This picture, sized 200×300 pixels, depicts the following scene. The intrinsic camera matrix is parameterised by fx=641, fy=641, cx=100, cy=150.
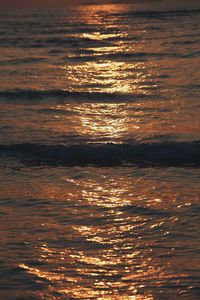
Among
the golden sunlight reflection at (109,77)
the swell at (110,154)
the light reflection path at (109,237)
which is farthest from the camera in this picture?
the golden sunlight reflection at (109,77)

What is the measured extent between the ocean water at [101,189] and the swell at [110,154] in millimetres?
21

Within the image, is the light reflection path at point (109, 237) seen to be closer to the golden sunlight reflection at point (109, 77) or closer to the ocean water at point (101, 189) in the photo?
the ocean water at point (101, 189)

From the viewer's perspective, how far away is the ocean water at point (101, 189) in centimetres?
693

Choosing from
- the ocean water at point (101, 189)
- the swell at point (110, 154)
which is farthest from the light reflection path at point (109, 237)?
the swell at point (110, 154)

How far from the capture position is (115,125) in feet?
51.7

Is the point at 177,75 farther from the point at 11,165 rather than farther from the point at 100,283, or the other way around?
the point at 100,283

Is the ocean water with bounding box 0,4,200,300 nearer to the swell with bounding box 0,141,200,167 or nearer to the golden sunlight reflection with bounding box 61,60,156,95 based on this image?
the swell with bounding box 0,141,200,167

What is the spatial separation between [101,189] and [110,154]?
2771 millimetres

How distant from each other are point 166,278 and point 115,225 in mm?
1764

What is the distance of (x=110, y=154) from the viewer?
1302 cm

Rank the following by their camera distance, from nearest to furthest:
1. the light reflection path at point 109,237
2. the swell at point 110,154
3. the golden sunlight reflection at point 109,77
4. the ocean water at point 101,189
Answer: the light reflection path at point 109,237 → the ocean water at point 101,189 → the swell at point 110,154 → the golden sunlight reflection at point 109,77

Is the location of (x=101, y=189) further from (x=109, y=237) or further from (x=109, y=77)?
(x=109, y=77)

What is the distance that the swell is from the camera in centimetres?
1240

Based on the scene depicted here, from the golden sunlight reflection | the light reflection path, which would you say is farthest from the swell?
the golden sunlight reflection
